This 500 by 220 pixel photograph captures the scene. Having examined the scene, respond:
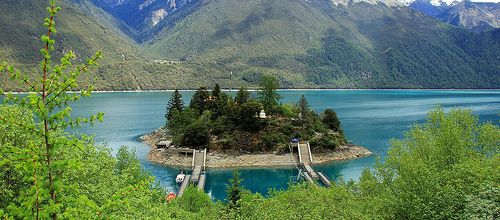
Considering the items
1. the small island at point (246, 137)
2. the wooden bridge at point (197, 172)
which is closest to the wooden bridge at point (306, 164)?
the small island at point (246, 137)

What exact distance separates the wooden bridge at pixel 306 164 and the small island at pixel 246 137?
1.42 metres

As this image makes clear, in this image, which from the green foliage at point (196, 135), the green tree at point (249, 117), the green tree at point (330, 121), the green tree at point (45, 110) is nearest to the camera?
the green tree at point (45, 110)

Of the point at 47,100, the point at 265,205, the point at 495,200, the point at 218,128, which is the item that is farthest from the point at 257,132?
the point at 47,100

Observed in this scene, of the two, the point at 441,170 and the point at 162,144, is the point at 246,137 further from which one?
the point at 441,170

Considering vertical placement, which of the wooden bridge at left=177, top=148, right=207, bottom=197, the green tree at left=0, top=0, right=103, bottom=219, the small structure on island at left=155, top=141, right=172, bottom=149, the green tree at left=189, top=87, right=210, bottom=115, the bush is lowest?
the wooden bridge at left=177, top=148, right=207, bottom=197

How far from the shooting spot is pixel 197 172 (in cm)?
6756

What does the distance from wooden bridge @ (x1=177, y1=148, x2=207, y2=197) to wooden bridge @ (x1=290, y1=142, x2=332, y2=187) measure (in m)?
16.6

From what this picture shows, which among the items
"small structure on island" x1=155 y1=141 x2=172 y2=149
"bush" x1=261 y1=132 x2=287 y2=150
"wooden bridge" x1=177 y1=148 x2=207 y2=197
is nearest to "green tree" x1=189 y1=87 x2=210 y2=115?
"small structure on island" x1=155 y1=141 x2=172 y2=149

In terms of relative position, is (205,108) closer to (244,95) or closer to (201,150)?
(244,95)

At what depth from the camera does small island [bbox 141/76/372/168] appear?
75688mm

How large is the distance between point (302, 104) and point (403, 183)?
61.7 m

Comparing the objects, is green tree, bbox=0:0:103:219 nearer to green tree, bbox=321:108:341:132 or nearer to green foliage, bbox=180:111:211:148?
green foliage, bbox=180:111:211:148

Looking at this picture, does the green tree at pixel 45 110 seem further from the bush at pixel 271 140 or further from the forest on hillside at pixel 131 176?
the bush at pixel 271 140

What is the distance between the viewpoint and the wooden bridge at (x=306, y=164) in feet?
213
